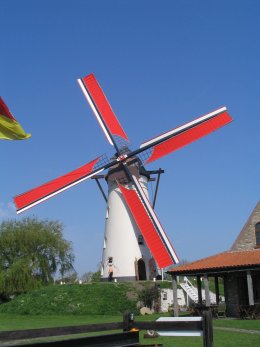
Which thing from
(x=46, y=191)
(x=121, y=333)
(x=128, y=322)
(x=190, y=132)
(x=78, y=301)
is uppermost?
(x=190, y=132)

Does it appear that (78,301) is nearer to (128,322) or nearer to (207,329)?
(128,322)

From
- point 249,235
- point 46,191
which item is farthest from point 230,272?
point 46,191

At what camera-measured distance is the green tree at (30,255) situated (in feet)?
113

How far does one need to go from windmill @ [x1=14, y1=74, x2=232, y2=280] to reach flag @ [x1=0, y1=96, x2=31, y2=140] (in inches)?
838

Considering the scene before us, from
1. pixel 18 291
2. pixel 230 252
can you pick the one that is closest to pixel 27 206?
pixel 18 291

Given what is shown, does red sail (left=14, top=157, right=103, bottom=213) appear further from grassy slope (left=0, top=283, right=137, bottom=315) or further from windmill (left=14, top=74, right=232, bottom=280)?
grassy slope (left=0, top=283, right=137, bottom=315)

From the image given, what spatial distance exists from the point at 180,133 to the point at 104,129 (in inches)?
199

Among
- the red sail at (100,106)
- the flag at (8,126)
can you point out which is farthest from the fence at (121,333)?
the red sail at (100,106)

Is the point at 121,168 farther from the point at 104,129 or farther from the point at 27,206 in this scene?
the point at 27,206

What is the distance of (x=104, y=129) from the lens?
31609mm

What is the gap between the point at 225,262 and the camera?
22.0 metres

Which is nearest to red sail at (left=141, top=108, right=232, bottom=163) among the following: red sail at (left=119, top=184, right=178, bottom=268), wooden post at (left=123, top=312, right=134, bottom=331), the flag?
red sail at (left=119, top=184, right=178, bottom=268)

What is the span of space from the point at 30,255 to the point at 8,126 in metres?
30.8

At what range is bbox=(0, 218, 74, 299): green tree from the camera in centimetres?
3444
